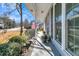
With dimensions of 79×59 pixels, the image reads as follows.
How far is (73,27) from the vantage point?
3143mm

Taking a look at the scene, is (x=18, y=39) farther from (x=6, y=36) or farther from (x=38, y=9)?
(x=38, y=9)

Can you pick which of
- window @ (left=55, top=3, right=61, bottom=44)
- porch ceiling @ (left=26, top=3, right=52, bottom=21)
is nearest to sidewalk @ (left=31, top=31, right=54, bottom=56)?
porch ceiling @ (left=26, top=3, right=52, bottom=21)

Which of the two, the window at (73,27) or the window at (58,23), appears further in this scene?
the window at (58,23)

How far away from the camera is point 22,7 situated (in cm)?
308

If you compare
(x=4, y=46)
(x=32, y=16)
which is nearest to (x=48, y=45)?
(x=32, y=16)

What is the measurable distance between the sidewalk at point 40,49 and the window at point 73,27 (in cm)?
48

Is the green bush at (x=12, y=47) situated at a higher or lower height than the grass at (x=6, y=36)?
lower

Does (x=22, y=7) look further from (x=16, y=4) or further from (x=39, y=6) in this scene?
(x=39, y=6)

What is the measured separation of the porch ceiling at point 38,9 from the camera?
3047mm

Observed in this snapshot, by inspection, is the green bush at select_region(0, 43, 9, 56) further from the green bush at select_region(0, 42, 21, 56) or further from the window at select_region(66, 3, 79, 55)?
the window at select_region(66, 3, 79, 55)

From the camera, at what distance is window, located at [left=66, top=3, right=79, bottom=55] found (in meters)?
2.99

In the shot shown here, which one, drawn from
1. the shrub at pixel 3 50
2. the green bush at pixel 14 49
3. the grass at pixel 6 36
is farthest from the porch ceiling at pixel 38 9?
the shrub at pixel 3 50

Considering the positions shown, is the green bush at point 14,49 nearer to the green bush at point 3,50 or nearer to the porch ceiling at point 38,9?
the green bush at point 3,50

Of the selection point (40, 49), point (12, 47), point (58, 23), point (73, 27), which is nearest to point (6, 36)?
point (12, 47)
